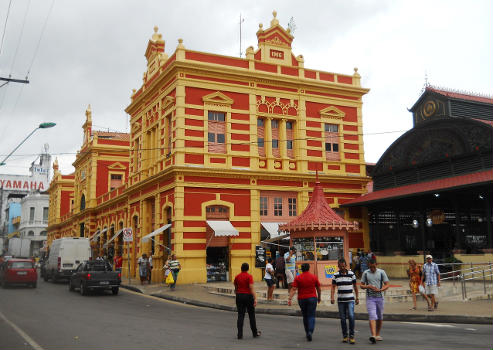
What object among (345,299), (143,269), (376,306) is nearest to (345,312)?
(345,299)

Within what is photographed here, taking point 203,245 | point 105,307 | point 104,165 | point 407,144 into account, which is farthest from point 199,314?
point 104,165

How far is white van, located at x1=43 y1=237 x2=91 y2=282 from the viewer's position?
29312mm

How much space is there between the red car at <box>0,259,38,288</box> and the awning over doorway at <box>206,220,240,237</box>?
395 inches

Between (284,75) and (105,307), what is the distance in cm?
1797

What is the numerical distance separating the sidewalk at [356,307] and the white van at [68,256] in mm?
9112

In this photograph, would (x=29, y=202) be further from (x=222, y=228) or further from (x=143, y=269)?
(x=222, y=228)

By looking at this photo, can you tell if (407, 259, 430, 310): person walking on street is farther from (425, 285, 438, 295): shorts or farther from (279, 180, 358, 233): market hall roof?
(279, 180, 358, 233): market hall roof

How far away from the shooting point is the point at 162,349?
30.1ft

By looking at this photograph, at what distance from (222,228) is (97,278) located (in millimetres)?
6880

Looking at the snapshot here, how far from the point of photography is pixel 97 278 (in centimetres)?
2125

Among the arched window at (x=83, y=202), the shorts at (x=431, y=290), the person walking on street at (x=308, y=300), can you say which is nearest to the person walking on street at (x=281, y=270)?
the shorts at (x=431, y=290)

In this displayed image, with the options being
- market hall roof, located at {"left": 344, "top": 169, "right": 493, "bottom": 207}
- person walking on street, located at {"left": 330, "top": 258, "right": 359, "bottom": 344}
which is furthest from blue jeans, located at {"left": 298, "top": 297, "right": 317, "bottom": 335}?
market hall roof, located at {"left": 344, "top": 169, "right": 493, "bottom": 207}

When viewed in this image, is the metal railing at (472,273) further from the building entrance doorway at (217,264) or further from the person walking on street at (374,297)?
the building entrance doorway at (217,264)

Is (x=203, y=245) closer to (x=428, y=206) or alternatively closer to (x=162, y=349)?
(x=428, y=206)
